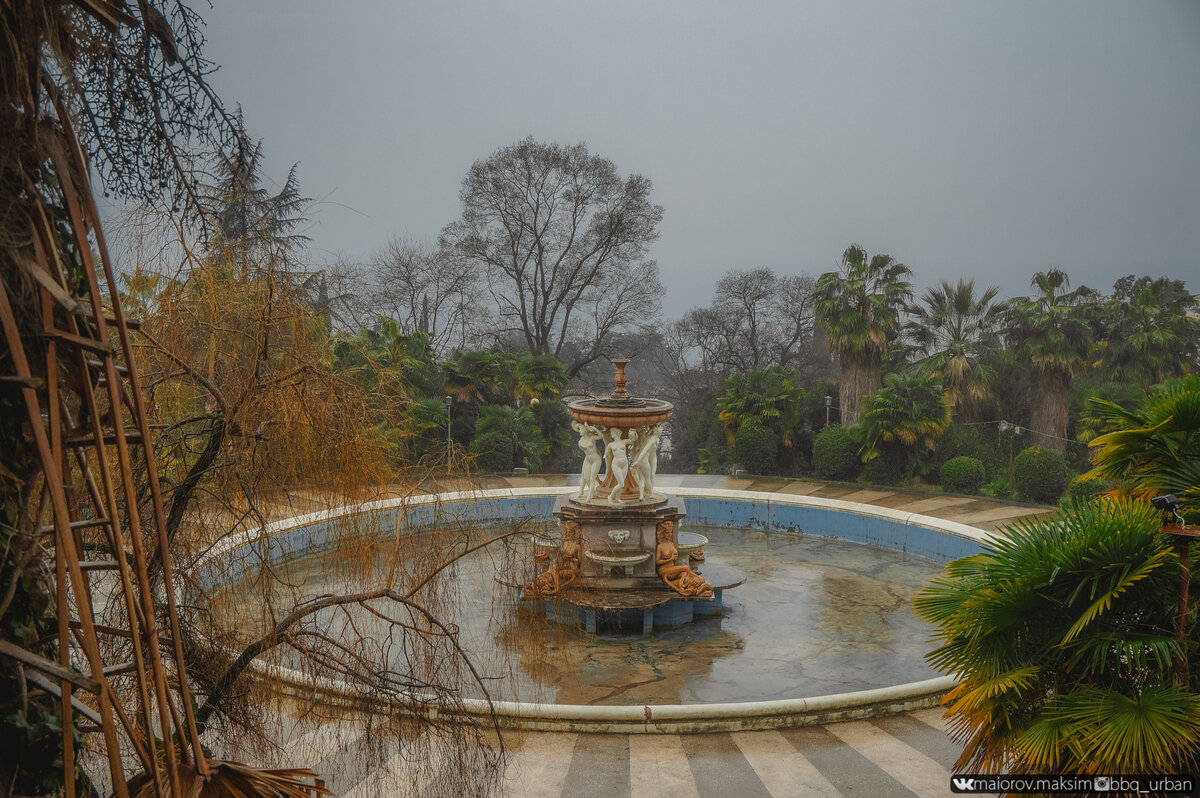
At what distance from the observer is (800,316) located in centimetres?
3281

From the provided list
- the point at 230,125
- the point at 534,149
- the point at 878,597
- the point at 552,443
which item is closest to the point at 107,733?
the point at 230,125

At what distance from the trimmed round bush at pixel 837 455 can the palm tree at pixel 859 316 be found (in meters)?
1.72

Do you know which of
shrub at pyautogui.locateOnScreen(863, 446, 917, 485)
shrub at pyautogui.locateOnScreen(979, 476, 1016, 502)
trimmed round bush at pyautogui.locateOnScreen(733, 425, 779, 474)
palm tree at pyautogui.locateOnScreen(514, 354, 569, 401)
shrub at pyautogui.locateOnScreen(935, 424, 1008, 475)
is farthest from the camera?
palm tree at pyautogui.locateOnScreen(514, 354, 569, 401)

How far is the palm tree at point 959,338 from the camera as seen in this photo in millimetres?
21453

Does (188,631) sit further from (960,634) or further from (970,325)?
(970,325)

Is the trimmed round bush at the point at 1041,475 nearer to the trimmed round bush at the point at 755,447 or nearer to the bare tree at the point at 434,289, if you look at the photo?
the trimmed round bush at the point at 755,447

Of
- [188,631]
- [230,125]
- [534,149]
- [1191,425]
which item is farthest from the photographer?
[534,149]

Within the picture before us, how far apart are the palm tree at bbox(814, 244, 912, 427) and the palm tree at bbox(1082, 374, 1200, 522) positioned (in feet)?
57.9

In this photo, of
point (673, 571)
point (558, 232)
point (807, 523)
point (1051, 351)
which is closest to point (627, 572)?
point (673, 571)

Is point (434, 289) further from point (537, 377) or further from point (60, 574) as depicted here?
point (60, 574)

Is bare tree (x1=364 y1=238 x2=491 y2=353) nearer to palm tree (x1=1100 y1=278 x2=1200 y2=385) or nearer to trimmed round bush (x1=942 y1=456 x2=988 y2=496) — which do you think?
trimmed round bush (x1=942 y1=456 x2=988 y2=496)

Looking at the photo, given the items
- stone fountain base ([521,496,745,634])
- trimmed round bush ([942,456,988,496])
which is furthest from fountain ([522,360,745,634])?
trimmed round bush ([942,456,988,496])

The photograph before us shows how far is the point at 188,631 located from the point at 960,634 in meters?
4.49

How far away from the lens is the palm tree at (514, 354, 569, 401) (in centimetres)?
2403
